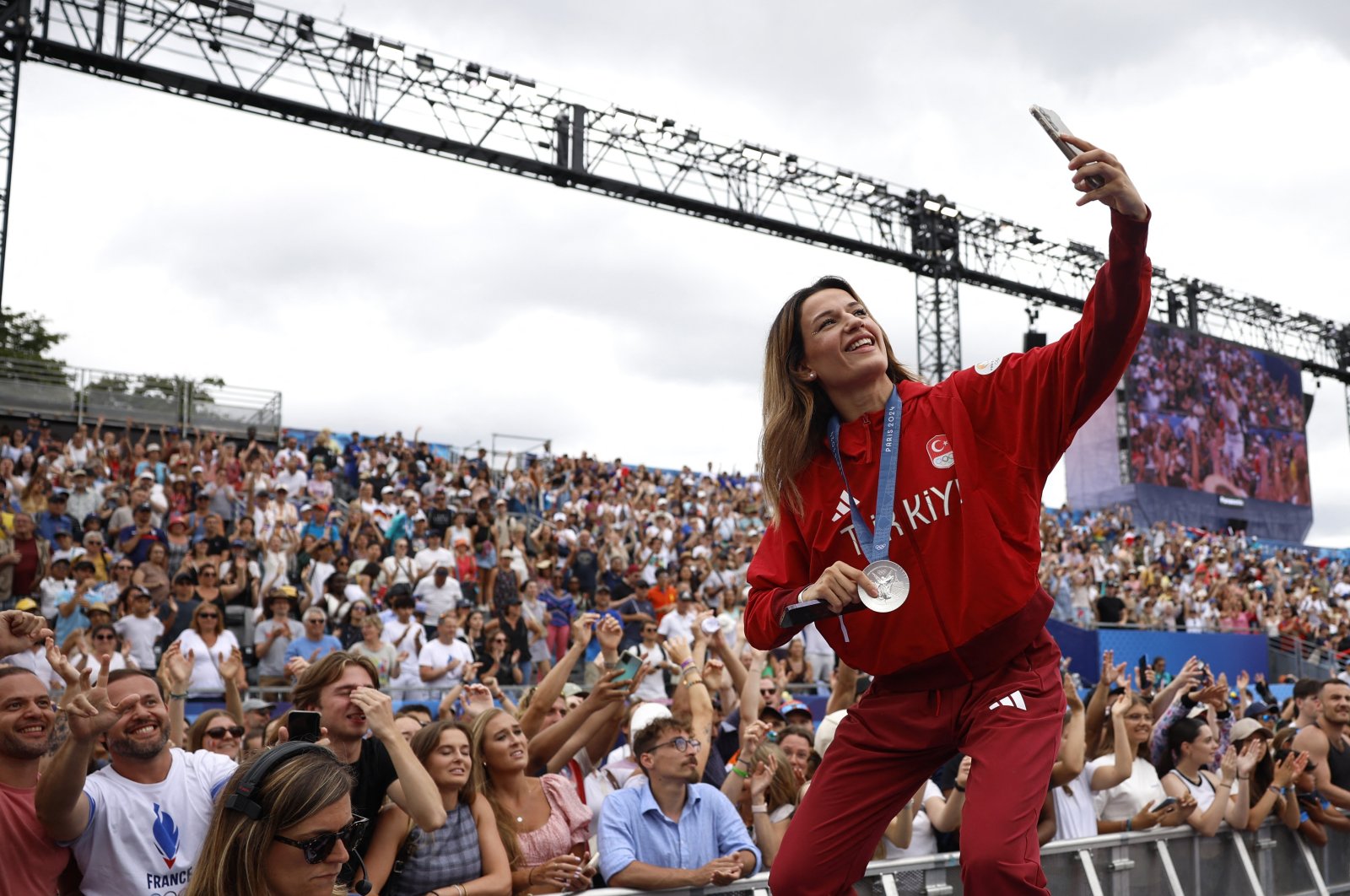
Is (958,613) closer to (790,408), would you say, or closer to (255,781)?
(790,408)

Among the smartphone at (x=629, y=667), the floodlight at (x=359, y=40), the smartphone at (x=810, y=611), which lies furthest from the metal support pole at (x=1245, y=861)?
the floodlight at (x=359, y=40)

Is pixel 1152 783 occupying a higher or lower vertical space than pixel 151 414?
lower

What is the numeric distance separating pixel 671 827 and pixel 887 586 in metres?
2.48

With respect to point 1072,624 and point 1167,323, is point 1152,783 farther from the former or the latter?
point 1167,323

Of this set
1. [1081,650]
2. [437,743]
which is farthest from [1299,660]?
[437,743]

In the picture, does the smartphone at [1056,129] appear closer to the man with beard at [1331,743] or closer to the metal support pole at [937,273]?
the man with beard at [1331,743]

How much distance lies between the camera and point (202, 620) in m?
9.05

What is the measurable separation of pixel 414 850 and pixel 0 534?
8.09 m

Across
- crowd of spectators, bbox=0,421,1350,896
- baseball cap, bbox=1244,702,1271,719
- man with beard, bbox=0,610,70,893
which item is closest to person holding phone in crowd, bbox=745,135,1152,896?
crowd of spectators, bbox=0,421,1350,896

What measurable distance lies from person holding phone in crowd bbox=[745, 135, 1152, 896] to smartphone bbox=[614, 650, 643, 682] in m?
2.22

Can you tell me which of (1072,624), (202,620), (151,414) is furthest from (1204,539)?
(202,620)

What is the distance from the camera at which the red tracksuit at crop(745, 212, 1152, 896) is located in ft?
10.4

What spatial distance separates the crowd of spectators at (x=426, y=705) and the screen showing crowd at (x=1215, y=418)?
21.6 metres

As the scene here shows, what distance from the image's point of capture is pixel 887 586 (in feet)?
10.3
